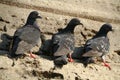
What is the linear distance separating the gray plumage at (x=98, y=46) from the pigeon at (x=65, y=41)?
12.0 inches

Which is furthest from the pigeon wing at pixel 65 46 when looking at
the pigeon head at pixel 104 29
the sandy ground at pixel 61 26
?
the pigeon head at pixel 104 29

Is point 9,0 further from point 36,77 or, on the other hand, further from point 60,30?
point 36,77

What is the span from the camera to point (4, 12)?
10219 mm

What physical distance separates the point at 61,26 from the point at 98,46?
1.12 m

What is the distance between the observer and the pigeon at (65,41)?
914 cm

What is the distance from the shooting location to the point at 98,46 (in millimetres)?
9688

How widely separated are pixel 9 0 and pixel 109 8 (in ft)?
7.82

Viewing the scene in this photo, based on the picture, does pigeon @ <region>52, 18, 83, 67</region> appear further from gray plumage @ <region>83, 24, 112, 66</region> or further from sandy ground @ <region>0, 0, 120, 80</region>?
gray plumage @ <region>83, 24, 112, 66</region>

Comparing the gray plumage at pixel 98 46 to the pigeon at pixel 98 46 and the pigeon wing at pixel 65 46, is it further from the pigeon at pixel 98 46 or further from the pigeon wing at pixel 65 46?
the pigeon wing at pixel 65 46

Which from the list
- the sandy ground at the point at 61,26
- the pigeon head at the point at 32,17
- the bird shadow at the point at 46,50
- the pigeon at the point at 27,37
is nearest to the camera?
the sandy ground at the point at 61,26

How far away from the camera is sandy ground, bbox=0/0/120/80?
8.74m

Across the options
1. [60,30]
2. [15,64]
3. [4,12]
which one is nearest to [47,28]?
[60,30]

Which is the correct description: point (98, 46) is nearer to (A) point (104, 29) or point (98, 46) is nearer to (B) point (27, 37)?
(A) point (104, 29)

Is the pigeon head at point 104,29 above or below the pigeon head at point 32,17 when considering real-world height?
below
